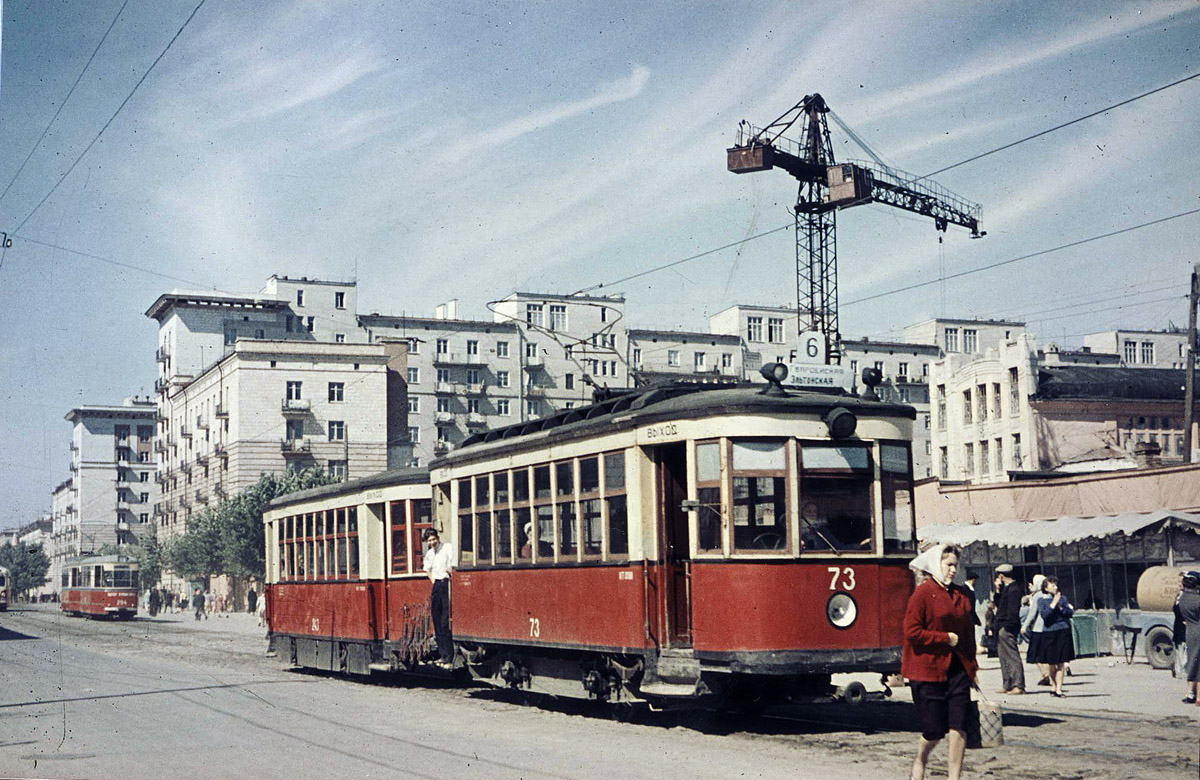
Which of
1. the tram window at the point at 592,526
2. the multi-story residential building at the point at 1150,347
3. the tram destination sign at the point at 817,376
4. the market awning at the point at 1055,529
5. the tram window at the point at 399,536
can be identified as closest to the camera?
the tram destination sign at the point at 817,376

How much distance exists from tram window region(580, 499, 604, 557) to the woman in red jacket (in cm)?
517

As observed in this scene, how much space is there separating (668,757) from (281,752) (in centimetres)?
366

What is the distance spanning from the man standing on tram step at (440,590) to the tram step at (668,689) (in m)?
5.16

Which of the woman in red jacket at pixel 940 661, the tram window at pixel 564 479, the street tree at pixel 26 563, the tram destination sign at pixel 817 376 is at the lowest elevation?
the street tree at pixel 26 563

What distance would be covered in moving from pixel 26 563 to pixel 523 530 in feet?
359

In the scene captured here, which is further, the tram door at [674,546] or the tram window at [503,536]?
the tram window at [503,536]

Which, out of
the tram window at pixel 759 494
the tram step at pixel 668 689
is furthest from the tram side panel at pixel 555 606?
the tram window at pixel 759 494

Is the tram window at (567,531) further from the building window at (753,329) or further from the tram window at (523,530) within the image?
the building window at (753,329)

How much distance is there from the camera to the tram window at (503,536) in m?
15.5

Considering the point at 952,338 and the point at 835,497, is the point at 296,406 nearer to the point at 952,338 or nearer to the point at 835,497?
the point at 952,338

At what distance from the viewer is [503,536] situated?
1562cm

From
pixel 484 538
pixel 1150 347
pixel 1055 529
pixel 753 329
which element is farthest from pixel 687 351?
pixel 484 538

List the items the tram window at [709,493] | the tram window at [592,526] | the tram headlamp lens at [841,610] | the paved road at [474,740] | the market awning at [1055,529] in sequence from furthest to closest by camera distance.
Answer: the market awning at [1055,529] < the tram window at [592,526] < the tram window at [709,493] < the tram headlamp lens at [841,610] < the paved road at [474,740]

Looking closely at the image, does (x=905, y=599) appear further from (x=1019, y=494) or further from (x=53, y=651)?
(x=53, y=651)
